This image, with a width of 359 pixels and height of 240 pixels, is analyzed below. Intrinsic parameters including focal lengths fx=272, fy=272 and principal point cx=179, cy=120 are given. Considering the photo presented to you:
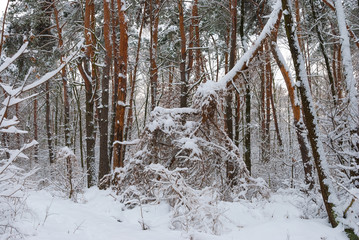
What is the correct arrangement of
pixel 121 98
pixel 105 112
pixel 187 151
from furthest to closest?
pixel 105 112 < pixel 121 98 < pixel 187 151

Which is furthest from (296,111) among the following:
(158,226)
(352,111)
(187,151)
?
(158,226)

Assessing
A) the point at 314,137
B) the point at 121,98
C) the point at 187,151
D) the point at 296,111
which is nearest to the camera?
the point at 314,137

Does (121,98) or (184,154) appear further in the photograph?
(121,98)

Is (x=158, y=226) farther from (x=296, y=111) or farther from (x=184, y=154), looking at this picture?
(x=296, y=111)

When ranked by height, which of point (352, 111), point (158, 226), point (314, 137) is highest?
point (352, 111)

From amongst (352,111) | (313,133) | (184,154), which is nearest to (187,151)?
(184,154)

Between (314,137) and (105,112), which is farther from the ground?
(105,112)

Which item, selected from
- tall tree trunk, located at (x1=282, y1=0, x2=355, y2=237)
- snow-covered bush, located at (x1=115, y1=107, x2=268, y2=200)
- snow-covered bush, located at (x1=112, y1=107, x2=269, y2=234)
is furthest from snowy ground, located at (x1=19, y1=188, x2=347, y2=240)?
snow-covered bush, located at (x1=115, y1=107, x2=268, y2=200)

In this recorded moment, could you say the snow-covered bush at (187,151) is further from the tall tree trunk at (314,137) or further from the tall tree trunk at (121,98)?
the tall tree trunk at (121,98)

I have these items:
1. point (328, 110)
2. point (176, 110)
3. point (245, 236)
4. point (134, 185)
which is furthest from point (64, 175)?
point (328, 110)

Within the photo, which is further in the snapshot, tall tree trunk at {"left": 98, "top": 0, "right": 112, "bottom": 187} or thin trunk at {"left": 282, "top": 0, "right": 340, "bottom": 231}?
tall tree trunk at {"left": 98, "top": 0, "right": 112, "bottom": 187}

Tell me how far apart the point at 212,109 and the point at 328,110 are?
6.34 ft

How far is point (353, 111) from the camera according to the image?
386 centimetres

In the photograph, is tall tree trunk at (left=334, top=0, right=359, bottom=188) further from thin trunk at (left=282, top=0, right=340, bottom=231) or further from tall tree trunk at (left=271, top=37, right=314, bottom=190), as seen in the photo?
tall tree trunk at (left=271, top=37, right=314, bottom=190)
